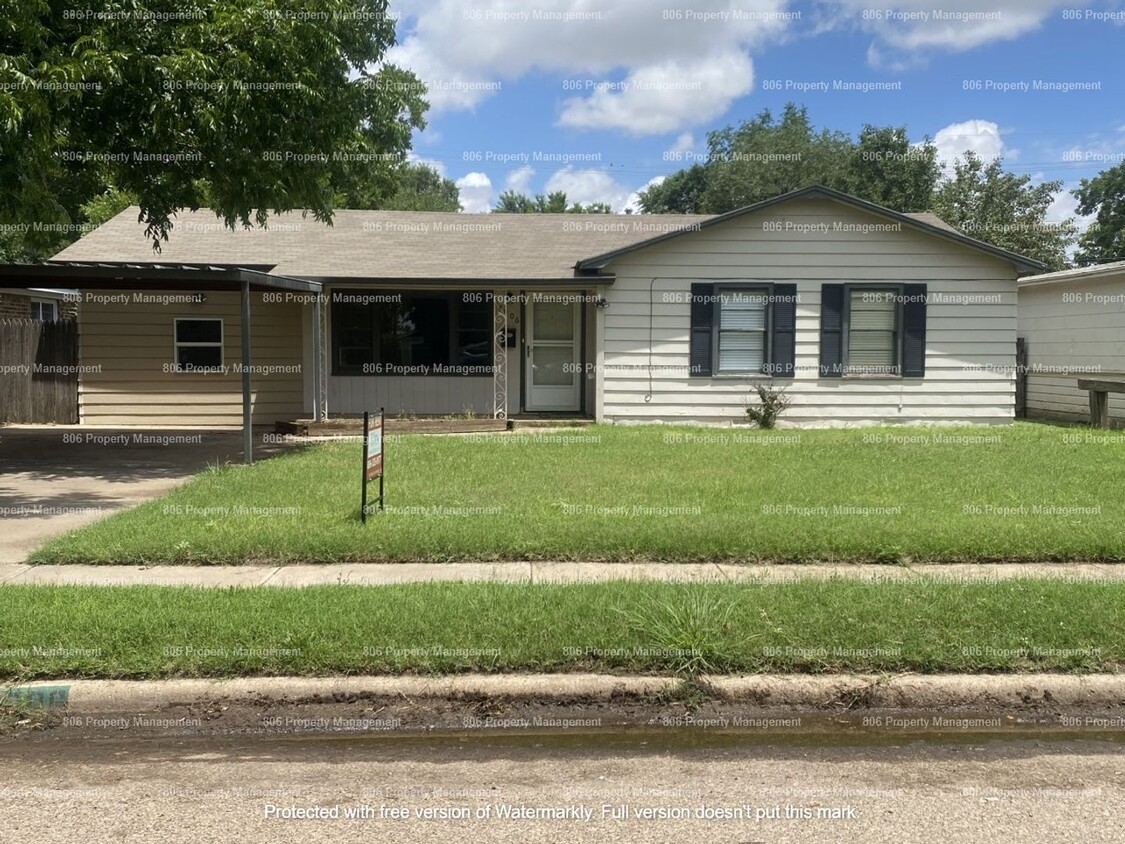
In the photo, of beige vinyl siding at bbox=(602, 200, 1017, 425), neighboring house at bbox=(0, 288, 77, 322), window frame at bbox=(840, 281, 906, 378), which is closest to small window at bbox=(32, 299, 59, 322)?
neighboring house at bbox=(0, 288, 77, 322)

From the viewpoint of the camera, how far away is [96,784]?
4051 millimetres

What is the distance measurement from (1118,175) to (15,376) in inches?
1810

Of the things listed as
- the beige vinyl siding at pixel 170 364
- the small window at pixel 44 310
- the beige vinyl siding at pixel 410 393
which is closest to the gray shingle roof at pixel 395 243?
the beige vinyl siding at pixel 170 364

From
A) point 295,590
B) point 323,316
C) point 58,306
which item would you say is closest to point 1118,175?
point 323,316

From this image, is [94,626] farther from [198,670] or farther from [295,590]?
[295,590]

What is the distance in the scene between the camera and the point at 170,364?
1666cm

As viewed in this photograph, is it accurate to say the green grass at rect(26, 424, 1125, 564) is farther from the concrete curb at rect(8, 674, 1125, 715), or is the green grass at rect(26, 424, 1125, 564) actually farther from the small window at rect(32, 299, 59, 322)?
the small window at rect(32, 299, 59, 322)

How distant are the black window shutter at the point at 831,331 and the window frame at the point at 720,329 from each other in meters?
0.89

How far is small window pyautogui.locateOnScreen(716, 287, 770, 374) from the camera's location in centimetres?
1546

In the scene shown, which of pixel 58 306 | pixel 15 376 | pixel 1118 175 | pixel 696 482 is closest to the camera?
pixel 696 482

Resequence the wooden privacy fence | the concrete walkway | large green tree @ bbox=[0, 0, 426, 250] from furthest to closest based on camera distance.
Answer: the wooden privacy fence → large green tree @ bbox=[0, 0, 426, 250] → the concrete walkway

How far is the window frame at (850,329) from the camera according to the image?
15.4 m

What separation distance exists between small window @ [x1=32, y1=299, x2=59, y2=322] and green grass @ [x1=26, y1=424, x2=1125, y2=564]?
15.5m

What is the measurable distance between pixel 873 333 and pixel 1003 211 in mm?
21126
